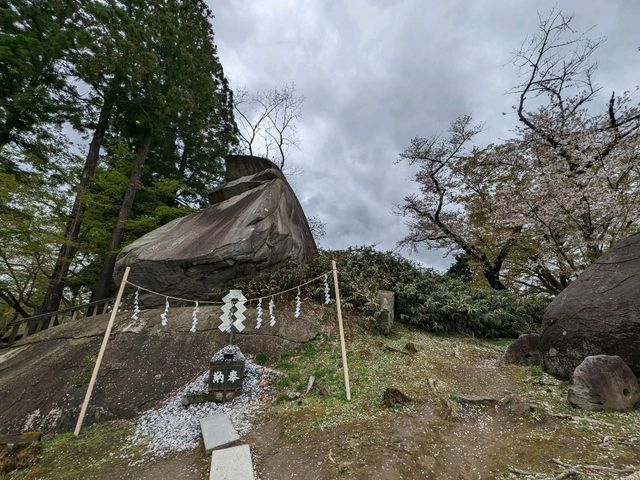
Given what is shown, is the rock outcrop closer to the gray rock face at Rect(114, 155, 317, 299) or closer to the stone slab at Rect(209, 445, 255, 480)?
the gray rock face at Rect(114, 155, 317, 299)

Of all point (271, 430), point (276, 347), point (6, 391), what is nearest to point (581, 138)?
point (276, 347)

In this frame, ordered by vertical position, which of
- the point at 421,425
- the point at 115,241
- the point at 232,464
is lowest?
the point at 232,464

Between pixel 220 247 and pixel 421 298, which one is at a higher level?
pixel 220 247

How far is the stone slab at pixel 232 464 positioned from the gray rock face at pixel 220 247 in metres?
4.88

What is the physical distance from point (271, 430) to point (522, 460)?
3093 mm

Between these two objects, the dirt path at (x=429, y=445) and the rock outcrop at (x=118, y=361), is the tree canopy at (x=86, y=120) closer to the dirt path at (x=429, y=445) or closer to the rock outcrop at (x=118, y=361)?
the rock outcrop at (x=118, y=361)

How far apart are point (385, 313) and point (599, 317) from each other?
4.06m

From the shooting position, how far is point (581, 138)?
917 centimetres

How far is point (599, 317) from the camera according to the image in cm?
454

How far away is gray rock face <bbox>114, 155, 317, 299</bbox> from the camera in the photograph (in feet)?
25.9

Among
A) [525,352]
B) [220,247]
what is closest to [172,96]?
[220,247]

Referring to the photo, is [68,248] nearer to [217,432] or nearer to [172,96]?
[172,96]

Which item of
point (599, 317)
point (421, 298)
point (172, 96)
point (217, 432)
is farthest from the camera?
point (172, 96)

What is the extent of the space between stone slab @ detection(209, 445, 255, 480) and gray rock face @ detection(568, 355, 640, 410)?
4.49 metres
